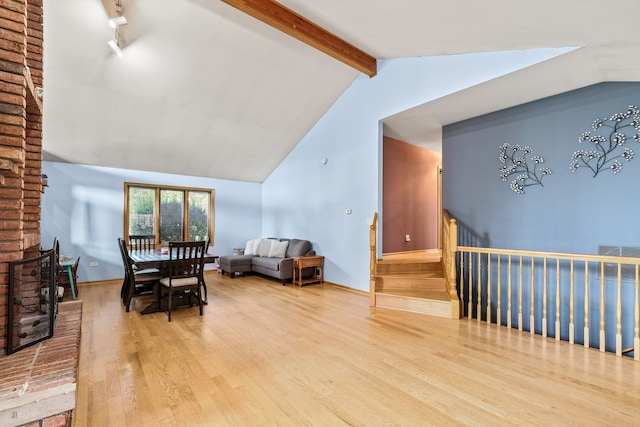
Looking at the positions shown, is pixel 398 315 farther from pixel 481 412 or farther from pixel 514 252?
pixel 481 412

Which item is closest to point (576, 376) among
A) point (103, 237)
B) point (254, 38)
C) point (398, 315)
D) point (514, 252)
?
point (514, 252)

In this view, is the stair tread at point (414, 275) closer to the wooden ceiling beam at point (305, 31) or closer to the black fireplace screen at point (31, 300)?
the wooden ceiling beam at point (305, 31)

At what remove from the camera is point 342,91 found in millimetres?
5742

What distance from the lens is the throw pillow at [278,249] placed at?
246 inches

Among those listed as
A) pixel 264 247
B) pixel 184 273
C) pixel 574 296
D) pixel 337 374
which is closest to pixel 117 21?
pixel 184 273

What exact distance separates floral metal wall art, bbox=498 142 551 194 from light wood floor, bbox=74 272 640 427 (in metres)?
2.04

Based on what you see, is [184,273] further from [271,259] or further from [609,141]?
[609,141]

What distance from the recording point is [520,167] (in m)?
4.10

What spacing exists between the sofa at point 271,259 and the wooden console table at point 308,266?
0.36ft

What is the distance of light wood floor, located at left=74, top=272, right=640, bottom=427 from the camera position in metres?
1.87

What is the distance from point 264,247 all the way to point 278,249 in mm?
612

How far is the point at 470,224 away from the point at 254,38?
430cm

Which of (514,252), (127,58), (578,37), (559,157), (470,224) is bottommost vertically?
(514,252)

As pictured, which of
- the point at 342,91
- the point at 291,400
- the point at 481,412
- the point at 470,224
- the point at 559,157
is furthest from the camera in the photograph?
the point at 342,91
